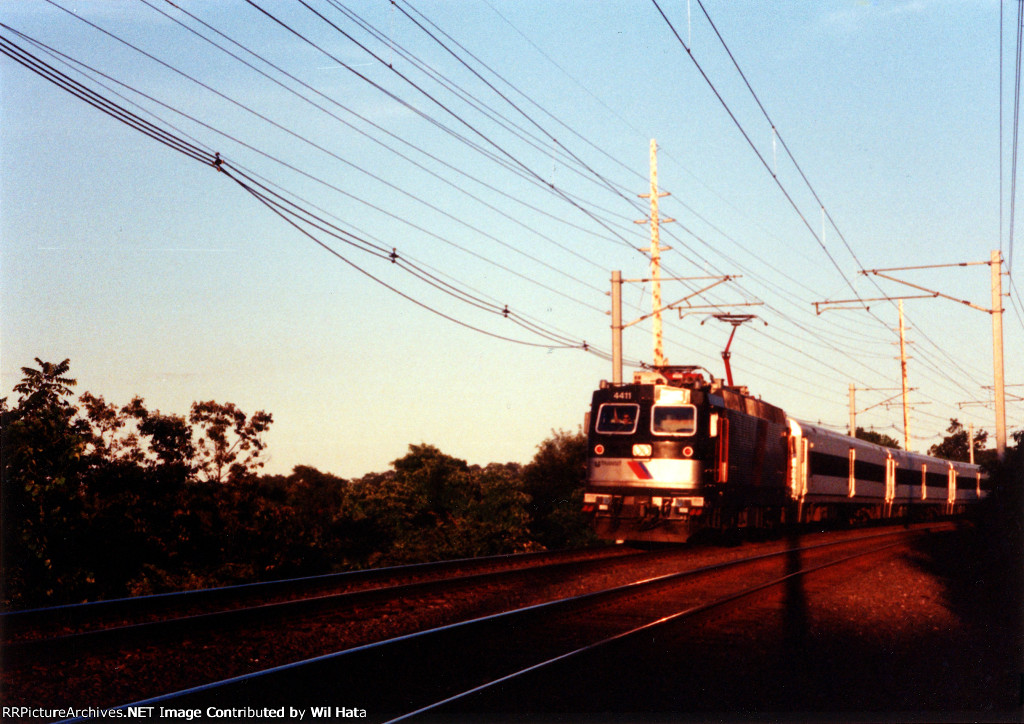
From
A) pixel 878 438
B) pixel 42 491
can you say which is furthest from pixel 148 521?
pixel 878 438

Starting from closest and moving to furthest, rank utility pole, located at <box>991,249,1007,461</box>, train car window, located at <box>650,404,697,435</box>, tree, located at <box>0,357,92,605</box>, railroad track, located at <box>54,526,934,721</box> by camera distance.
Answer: railroad track, located at <box>54,526,934,721</box>
tree, located at <box>0,357,92,605</box>
train car window, located at <box>650,404,697,435</box>
utility pole, located at <box>991,249,1007,461</box>

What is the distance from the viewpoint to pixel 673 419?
20531 mm

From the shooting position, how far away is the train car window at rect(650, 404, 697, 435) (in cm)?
2036

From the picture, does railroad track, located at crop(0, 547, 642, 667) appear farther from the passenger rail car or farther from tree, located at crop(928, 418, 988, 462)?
tree, located at crop(928, 418, 988, 462)

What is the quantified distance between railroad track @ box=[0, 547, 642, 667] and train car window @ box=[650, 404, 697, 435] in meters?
5.62

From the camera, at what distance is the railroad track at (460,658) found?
22.9 feet

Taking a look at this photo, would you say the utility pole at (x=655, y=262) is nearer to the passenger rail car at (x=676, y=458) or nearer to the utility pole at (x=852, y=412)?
the passenger rail car at (x=676, y=458)

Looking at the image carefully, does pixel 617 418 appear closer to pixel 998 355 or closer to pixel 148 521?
pixel 148 521

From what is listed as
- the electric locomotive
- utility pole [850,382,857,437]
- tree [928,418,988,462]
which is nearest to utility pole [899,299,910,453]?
utility pole [850,382,857,437]

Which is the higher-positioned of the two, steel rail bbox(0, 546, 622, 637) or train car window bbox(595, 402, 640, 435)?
train car window bbox(595, 402, 640, 435)

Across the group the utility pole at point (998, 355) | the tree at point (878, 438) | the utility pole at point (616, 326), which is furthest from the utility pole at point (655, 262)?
the tree at point (878, 438)

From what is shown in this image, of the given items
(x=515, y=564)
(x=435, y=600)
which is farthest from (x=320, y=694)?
(x=515, y=564)

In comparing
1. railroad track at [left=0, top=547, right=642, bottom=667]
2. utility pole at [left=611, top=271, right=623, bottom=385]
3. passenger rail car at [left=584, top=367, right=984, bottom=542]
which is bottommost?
railroad track at [left=0, top=547, right=642, bottom=667]

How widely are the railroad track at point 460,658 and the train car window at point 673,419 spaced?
5.86 meters
